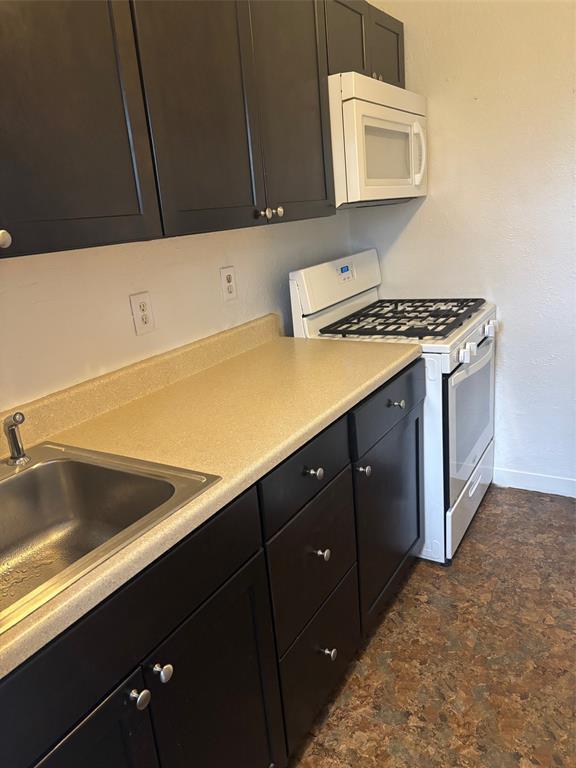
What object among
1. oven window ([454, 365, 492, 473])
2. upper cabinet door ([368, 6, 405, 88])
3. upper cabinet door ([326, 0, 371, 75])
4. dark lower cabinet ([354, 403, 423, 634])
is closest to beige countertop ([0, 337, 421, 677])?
dark lower cabinet ([354, 403, 423, 634])

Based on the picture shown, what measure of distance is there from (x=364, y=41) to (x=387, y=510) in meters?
1.66

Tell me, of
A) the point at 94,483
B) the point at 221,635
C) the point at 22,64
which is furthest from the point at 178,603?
the point at 22,64

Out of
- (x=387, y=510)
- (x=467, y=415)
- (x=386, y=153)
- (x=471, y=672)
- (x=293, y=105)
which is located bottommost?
(x=471, y=672)

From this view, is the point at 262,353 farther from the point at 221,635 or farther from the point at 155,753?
the point at 155,753

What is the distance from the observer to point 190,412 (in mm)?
1516

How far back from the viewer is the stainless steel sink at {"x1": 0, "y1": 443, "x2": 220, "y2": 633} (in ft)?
3.75

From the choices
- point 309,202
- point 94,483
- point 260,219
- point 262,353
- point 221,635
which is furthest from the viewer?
point 262,353

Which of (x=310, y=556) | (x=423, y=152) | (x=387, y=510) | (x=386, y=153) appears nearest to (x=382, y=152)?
(x=386, y=153)

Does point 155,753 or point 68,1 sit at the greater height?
point 68,1

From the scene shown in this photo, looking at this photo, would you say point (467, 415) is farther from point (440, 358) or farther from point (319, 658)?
point (319, 658)

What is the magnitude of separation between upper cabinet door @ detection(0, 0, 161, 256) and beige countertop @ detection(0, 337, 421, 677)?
1.53 ft

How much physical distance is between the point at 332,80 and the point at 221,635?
5.52 feet

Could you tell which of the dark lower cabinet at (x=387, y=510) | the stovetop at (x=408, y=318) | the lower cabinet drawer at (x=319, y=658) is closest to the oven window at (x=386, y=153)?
the stovetop at (x=408, y=318)

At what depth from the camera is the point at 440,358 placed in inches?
78.6
